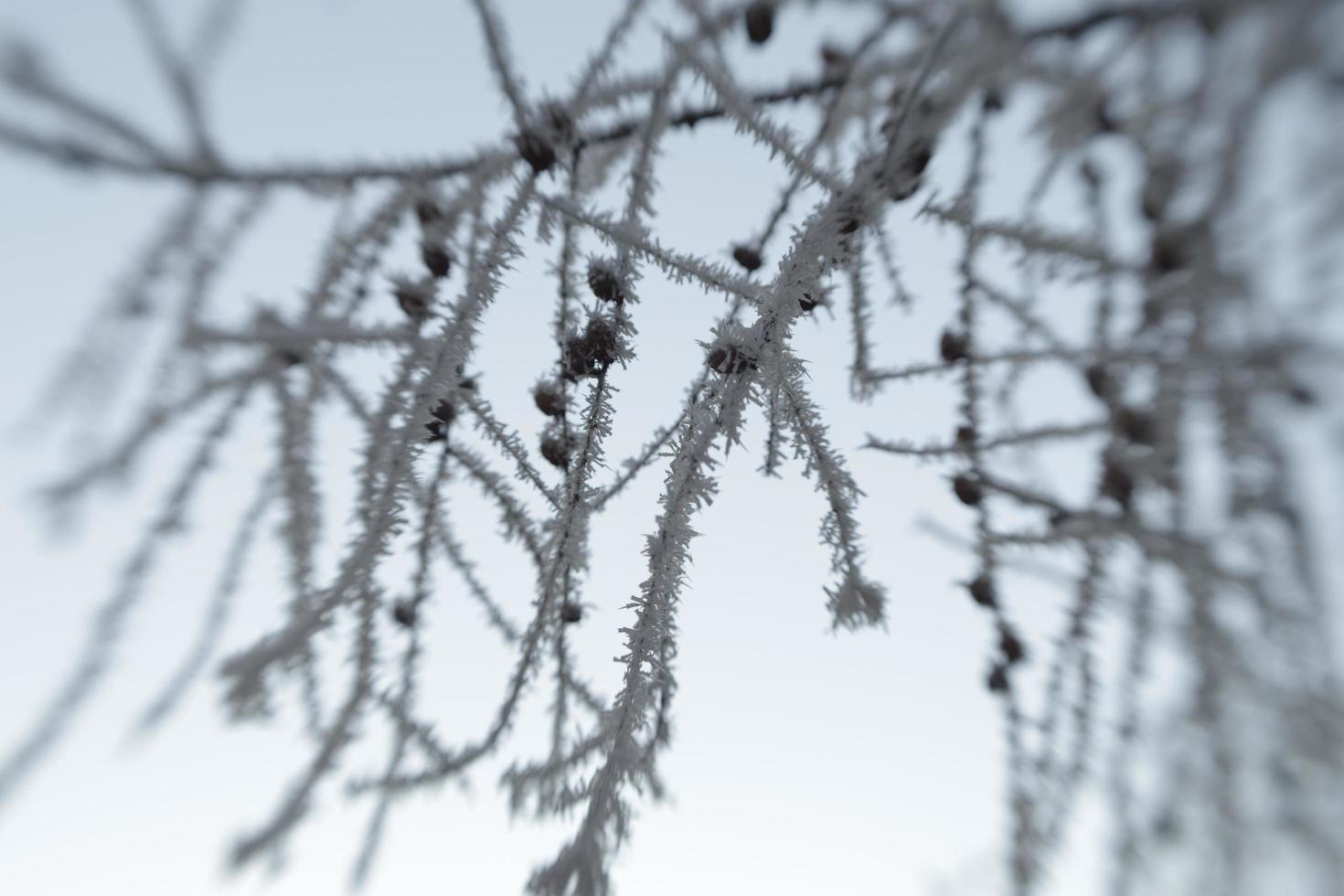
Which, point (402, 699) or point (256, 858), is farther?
point (402, 699)

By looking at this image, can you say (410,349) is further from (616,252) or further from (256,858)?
(256,858)

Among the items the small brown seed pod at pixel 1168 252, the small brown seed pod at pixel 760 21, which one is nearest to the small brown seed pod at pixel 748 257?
the small brown seed pod at pixel 760 21

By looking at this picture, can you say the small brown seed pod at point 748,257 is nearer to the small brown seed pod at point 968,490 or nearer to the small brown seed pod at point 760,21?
the small brown seed pod at point 760,21

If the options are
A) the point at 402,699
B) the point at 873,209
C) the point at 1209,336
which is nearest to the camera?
the point at 1209,336

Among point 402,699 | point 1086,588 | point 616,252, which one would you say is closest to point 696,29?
point 616,252

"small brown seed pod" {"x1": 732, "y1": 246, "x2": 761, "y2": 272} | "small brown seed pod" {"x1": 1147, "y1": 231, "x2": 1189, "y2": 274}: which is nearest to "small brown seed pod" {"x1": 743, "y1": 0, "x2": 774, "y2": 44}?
"small brown seed pod" {"x1": 732, "y1": 246, "x2": 761, "y2": 272}

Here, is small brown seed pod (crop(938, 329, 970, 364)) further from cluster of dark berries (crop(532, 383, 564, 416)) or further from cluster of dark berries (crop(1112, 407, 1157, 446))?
cluster of dark berries (crop(532, 383, 564, 416))

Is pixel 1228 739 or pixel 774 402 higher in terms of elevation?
pixel 774 402
